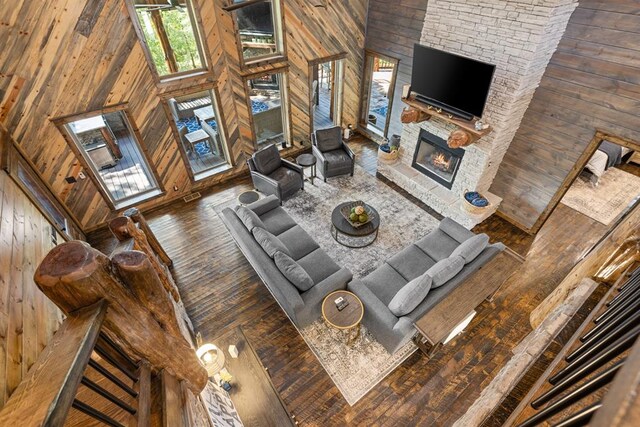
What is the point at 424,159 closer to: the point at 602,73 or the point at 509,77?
the point at 509,77

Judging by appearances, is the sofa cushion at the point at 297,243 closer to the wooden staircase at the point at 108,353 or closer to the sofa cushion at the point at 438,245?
the sofa cushion at the point at 438,245

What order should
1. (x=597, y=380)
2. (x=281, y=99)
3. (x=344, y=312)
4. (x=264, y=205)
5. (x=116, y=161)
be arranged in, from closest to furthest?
1. (x=597, y=380)
2. (x=344, y=312)
3. (x=264, y=205)
4. (x=281, y=99)
5. (x=116, y=161)

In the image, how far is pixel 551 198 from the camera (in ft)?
16.4

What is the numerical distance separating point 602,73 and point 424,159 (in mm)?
2970

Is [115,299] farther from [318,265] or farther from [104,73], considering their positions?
[104,73]

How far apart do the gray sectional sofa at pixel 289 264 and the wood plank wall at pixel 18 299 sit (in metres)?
2.11

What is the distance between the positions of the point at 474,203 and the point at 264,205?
3730mm

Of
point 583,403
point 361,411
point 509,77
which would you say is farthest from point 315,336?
point 509,77

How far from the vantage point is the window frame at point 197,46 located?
4.61 metres

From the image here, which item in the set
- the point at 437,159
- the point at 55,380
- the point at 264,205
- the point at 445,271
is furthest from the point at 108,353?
the point at 437,159

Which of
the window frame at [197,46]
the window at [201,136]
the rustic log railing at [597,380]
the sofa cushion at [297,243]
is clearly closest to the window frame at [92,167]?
the window at [201,136]

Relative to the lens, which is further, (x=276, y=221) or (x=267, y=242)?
(x=276, y=221)

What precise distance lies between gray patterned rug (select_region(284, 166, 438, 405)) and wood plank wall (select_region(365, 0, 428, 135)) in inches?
78.7

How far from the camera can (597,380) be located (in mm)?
713
